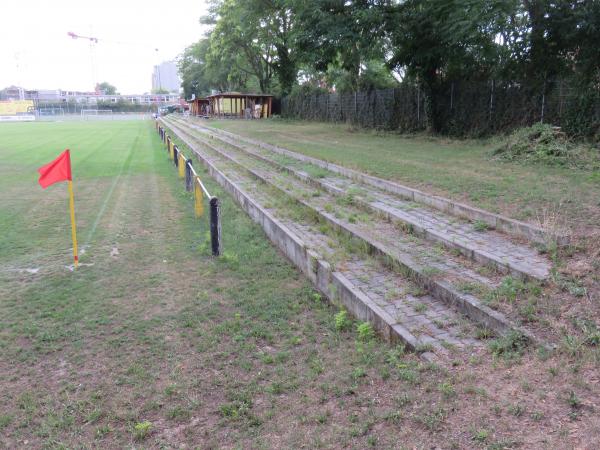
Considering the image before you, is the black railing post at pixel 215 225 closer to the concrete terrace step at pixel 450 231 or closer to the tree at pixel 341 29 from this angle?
the concrete terrace step at pixel 450 231

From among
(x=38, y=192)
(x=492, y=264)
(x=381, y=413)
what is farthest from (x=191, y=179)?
(x=381, y=413)

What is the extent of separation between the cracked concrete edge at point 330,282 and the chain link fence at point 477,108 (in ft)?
31.5

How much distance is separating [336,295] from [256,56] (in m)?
47.2

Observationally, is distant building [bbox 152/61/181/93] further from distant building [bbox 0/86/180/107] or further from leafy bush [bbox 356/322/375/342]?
leafy bush [bbox 356/322/375/342]

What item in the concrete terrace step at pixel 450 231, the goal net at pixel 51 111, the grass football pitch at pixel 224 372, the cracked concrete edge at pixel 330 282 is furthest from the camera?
the goal net at pixel 51 111

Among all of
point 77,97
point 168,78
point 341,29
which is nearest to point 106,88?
point 168,78

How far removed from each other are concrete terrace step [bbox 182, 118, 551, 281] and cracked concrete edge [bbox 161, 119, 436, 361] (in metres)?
1.45

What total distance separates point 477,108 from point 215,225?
13.6 m

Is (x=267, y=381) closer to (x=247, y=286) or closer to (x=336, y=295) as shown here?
(x=336, y=295)

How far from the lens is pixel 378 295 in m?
5.01

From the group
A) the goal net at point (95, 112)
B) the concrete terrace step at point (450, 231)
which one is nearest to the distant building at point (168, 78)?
the goal net at point (95, 112)

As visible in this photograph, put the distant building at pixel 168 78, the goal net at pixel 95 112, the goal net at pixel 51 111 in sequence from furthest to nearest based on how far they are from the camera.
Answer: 1. the distant building at pixel 168 78
2. the goal net at pixel 95 112
3. the goal net at pixel 51 111

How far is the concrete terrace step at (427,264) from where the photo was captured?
169 inches

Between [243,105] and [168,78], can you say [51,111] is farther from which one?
[168,78]
